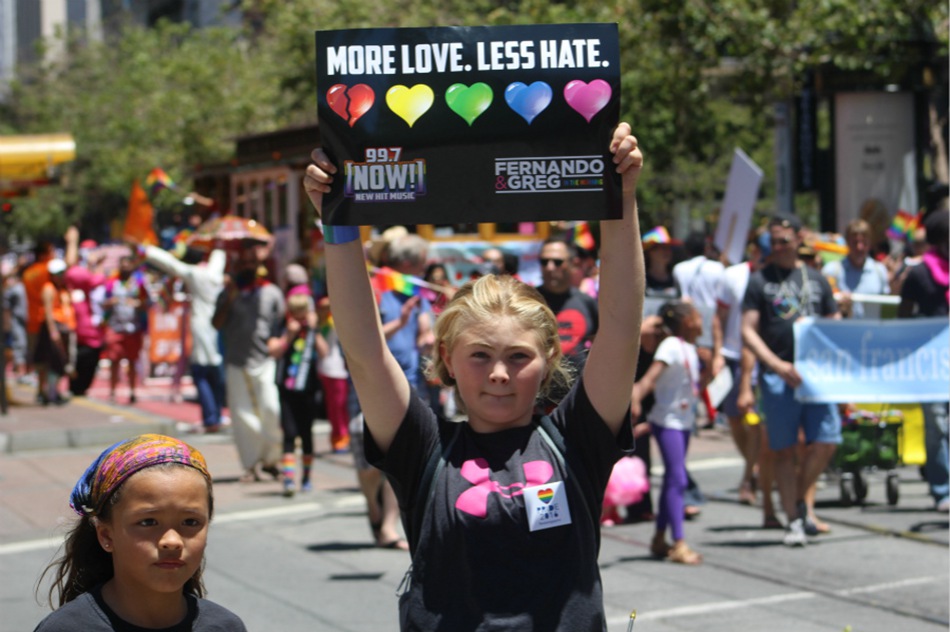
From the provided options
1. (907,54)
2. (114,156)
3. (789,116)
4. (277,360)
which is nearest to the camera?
(277,360)

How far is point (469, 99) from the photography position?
303 cm

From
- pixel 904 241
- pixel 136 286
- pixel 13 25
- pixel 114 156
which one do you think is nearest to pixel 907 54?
pixel 904 241

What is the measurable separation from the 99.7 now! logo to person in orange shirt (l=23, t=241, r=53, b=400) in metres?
15.3

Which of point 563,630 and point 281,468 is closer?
point 563,630

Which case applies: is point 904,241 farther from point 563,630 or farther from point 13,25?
point 13,25

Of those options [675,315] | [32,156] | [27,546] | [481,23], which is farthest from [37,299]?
[675,315]

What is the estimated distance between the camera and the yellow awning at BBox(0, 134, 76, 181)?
51.3 feet

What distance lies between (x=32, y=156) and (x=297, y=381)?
248 inches

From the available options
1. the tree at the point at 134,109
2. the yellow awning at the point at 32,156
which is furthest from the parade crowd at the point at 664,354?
the tree at the point at 134,109

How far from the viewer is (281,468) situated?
11555mm

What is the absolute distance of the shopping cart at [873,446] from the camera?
32.3 ft

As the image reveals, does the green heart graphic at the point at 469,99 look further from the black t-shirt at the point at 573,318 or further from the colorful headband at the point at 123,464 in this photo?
the black t-shirt at the point at 573,318

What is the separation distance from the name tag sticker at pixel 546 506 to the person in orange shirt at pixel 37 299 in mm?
15381

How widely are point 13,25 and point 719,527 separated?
9958 cm
